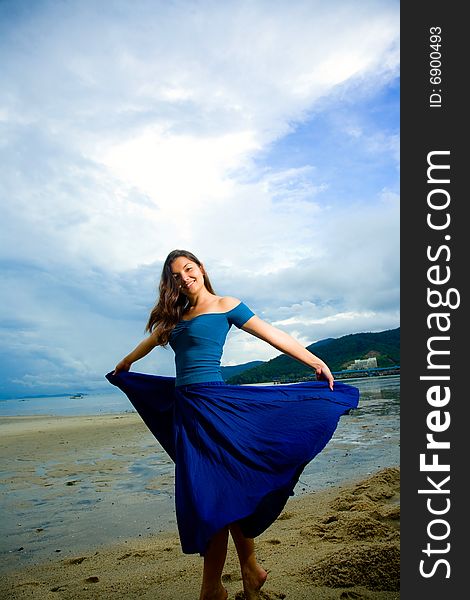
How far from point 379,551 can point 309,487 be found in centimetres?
286

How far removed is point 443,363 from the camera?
3135 millimetres

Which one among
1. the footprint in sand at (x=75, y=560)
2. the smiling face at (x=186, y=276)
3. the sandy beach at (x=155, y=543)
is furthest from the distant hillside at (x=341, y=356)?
the smiling face at (x=186, y=276)

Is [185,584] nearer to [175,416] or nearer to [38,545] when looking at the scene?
[175,416]

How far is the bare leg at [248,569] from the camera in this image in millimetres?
3338

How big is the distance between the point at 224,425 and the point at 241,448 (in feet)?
0.57

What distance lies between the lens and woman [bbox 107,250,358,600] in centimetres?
310

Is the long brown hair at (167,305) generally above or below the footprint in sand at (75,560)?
above

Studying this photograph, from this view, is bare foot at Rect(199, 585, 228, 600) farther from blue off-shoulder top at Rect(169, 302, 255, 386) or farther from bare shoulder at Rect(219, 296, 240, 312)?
bare shoulder at Rect(219, 296, 240, 312)

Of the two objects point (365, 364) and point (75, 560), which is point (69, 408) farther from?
point (75, 560)

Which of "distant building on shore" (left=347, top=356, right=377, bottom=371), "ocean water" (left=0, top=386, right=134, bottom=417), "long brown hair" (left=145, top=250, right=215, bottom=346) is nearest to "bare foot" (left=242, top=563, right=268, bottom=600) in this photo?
"long brown hair" (left=145, top=250, right=215, bottom=346)

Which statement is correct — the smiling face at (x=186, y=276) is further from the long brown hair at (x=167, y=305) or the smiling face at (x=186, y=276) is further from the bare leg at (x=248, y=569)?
the bare leg at (x=248, y=569)

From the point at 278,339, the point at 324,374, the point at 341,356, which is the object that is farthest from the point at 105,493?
the point at 341,356

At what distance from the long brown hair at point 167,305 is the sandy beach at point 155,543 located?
5.99 ft

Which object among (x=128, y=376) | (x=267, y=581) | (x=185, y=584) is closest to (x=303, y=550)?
(x=267, y=581)
